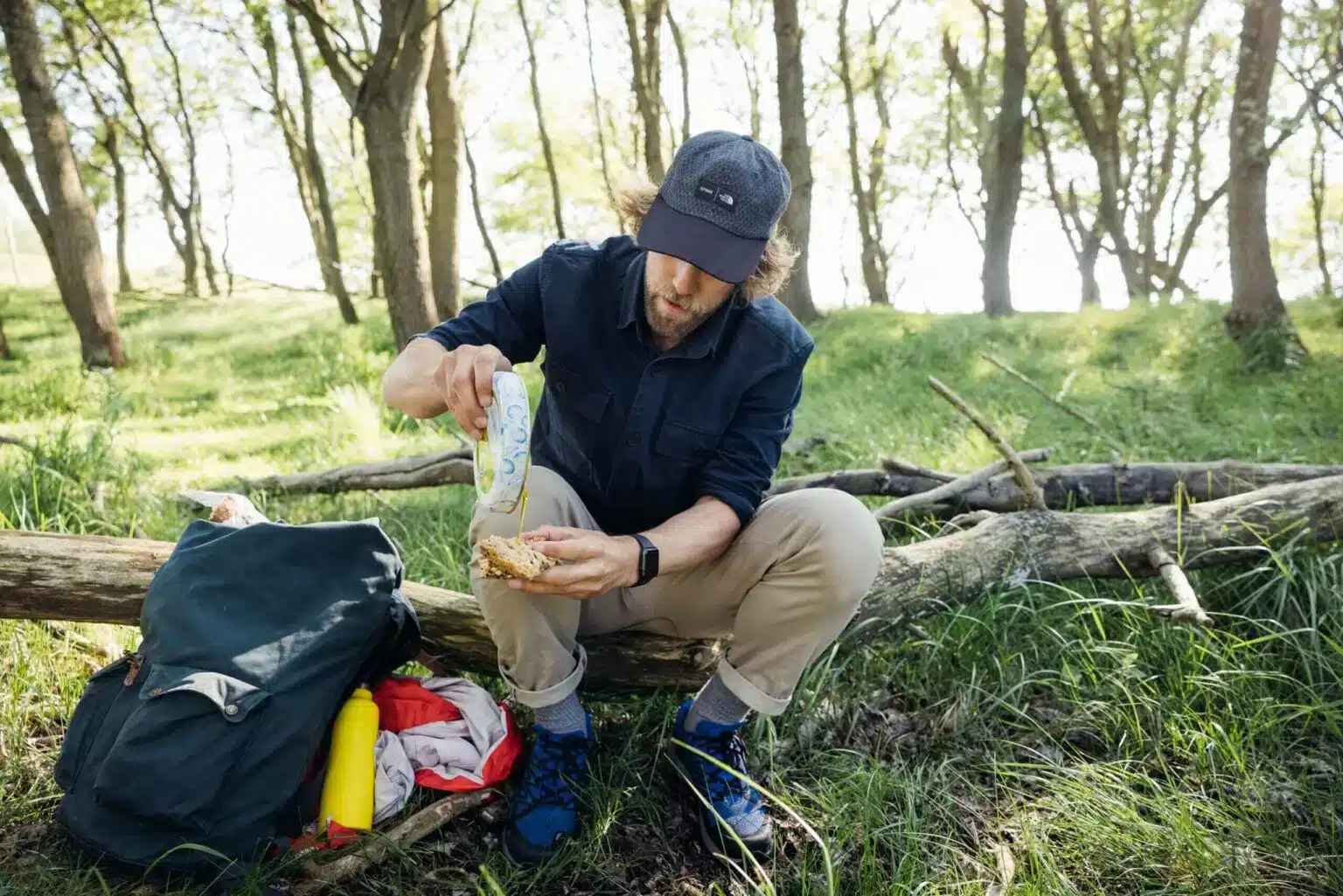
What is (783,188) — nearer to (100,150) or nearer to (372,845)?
(372,845)

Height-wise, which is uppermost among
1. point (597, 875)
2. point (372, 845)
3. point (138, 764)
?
point (138, 764)

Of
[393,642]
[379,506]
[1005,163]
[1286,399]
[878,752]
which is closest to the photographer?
[393,642]

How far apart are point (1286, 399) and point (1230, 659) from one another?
4604 mm

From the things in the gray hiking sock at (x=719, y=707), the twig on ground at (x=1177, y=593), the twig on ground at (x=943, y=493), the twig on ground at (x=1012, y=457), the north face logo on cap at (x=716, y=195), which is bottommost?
the gray hiking sock at (x=719, y=707)

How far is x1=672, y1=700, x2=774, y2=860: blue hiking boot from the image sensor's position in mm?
2016

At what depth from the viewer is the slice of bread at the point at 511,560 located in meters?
1.76

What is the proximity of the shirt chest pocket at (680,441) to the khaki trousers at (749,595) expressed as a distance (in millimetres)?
215

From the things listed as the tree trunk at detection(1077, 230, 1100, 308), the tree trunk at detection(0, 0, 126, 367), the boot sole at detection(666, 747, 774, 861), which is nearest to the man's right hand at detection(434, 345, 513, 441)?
the boot sole at detection(666, 747, 774, 861)

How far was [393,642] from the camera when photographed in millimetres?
2168

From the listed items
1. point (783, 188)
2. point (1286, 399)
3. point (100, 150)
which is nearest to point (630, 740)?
point (783, 188)

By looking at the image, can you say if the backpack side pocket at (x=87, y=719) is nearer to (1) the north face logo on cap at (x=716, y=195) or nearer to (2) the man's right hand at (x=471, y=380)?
(2) the man's right hand at (x=471, y=380)

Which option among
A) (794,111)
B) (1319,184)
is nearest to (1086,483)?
(794,111)

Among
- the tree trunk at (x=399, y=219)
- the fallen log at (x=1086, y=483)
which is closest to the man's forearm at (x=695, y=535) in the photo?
the fallen log at (x=1086, y=483)

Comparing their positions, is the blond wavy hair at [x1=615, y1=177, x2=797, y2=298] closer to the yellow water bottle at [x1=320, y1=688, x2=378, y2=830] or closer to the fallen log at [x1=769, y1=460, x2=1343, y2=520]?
the yellow water bottle at [x1=320, y1=688, x2=378, y2=830]
